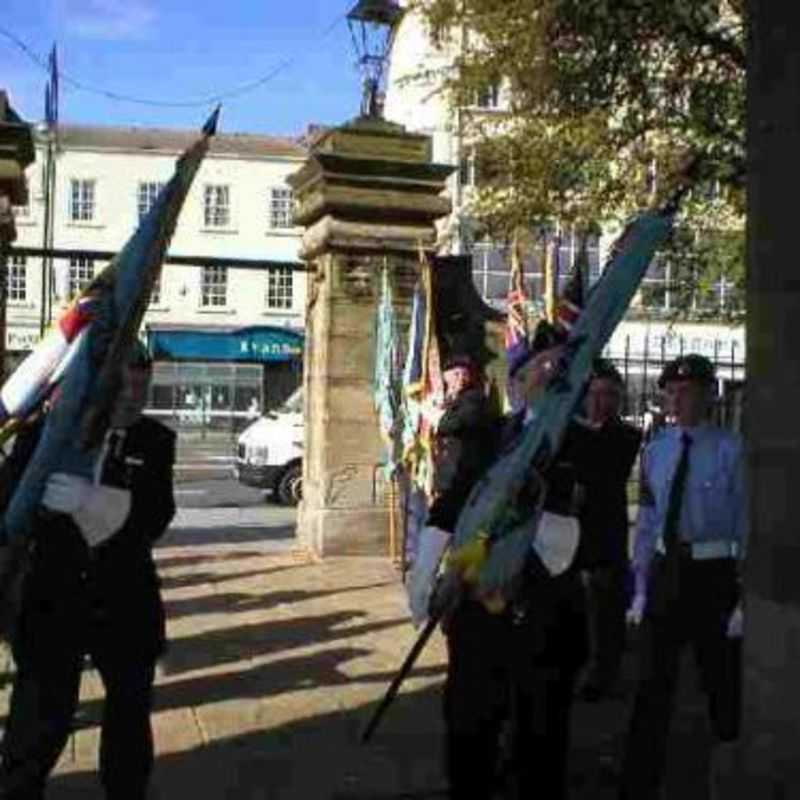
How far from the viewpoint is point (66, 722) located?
5312 millimetres

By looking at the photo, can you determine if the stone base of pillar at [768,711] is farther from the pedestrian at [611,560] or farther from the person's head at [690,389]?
the pedestrian at [611,560]

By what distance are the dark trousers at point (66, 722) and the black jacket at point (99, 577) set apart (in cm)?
5

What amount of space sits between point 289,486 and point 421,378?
9890 mm

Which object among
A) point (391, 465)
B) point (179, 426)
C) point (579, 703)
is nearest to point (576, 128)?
point (391, 465)

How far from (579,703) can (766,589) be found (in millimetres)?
4413

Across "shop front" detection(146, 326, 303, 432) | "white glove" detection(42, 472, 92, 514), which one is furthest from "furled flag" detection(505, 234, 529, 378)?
"shop front" detection(146, 326, 303, 432)

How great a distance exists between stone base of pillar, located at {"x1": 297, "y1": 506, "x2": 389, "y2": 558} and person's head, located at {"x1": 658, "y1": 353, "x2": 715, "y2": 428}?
24.8 feet

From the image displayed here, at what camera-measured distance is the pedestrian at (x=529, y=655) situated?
540cm

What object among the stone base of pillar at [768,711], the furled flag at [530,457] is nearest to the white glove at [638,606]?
the furled flag at [530,457]

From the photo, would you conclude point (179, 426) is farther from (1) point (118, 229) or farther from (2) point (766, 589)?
(2) point (766, 589)

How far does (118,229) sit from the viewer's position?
57.6 m

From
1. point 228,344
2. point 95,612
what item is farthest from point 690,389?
point 228,344

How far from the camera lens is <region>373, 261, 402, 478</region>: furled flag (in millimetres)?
13320

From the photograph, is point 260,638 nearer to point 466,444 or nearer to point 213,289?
point 466,444
